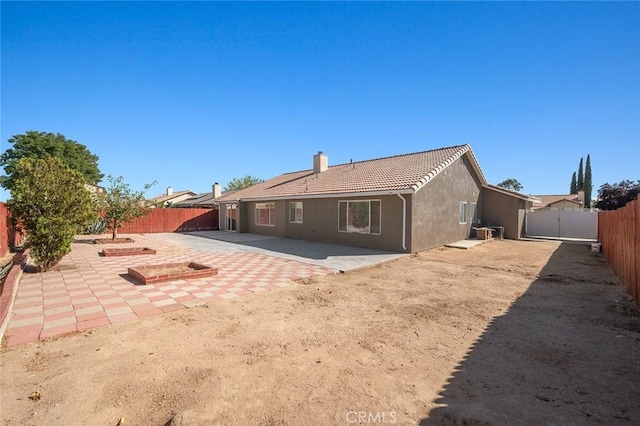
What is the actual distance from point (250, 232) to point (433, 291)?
1660 centimetres

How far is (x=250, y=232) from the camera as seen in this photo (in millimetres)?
21656

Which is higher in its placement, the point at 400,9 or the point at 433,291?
the point at 400,9

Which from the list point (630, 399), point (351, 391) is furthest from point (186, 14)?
point (630, 399)

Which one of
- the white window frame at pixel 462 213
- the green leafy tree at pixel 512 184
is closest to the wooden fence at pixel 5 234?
the white window frame at pixel 462 213

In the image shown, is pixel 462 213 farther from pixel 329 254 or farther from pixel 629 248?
pixel 629 248

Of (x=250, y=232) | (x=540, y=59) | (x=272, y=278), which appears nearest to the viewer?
(x=272, y=278)

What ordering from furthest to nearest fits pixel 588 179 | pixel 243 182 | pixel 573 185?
1. pixel 243 182
2. pixel 573 185
3. pixel 588 179

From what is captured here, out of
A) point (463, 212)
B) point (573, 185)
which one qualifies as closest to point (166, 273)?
point (463, 212)

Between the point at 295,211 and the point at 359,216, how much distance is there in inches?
194

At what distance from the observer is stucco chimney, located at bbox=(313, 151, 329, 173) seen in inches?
840

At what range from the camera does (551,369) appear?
11.4ft

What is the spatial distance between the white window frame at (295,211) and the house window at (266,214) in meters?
1.90

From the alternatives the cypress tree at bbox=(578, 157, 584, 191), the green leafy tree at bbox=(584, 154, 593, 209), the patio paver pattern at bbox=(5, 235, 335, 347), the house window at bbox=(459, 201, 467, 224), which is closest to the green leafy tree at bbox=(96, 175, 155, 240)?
the patio paver pattern at bbox=(5, 235, 335, 347)

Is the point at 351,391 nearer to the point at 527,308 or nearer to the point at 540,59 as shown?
the point at 527,308
